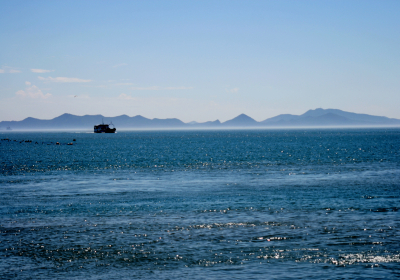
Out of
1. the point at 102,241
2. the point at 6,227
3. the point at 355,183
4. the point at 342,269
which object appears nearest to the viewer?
the point at 342,269

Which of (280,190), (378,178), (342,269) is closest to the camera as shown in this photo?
(342,269)

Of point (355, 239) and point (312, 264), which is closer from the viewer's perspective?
point (312, 264)

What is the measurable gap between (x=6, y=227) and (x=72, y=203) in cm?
998

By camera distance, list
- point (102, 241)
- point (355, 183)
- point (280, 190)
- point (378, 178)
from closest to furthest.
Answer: point (102, 241), point (280, 190), point (355, 183), point (378, 178)

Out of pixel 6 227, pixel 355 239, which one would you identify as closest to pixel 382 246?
pixel 355 239

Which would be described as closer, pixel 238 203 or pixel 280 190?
pixel 238 203

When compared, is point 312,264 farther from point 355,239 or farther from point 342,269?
point 355,239

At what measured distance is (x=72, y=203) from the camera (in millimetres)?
40250

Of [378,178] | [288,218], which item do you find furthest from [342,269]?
[378,178]

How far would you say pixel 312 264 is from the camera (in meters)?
21.9

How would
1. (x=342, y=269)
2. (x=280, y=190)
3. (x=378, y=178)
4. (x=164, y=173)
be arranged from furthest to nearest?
(x=164, y=173)
(x=378, y=178)
(x=280, y=190)
(x=342, y=269)

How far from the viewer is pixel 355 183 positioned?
51719 mm

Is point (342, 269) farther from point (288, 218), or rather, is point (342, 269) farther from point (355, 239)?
point (288, 218)

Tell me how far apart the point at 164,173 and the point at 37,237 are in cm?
3973
